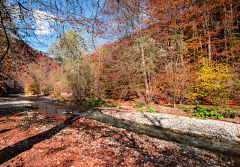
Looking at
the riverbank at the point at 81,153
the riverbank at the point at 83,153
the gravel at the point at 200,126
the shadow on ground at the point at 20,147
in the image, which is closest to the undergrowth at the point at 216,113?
the gravel at the point at 200,126

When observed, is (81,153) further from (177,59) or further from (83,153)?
(177,59)

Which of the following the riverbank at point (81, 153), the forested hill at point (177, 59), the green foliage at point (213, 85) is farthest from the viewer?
the forested hill at point (177, 59)

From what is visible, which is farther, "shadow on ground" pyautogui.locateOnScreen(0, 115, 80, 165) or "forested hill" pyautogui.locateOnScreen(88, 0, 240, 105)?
"forested hill" pyautogui.locateOnScreen(88, 0, 240, 105)

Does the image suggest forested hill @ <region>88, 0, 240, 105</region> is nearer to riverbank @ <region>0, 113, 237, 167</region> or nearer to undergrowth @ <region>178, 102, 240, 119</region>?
undergrowth @ <region>178, 102, 240, 119</region>

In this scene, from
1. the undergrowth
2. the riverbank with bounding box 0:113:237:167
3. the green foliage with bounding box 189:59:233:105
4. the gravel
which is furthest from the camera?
the green foliage with bounding box 189:59:233:105

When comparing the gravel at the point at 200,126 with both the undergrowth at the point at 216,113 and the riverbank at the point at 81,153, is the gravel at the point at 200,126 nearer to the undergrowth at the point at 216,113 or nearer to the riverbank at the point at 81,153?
the undergrowth at the point at 216,113

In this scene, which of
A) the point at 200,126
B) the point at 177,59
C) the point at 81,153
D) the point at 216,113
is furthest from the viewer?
the point at 177,59

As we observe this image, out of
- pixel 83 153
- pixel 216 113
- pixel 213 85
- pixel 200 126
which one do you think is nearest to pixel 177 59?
pixel 213 85

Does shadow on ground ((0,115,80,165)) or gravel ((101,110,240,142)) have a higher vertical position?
shadow on ground ((0,115,80,165))

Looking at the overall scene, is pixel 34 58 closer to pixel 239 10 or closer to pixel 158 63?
pixel 158 63

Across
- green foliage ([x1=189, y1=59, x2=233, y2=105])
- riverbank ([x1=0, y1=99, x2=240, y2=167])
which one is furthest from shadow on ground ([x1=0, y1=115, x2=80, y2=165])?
green foliage ([x1=189, y1=59, x2=233, y2=105])

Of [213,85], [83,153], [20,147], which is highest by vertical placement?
[213,85]

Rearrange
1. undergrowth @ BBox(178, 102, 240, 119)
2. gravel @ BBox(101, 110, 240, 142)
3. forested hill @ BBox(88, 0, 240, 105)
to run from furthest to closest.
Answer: forested hill @ BBox(88, 0, 240, 105), undergrowth @ BBox(178, 102, 240, 119), gravel @ BBox(101, 110, 240, 142)

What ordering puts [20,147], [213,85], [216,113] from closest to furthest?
[20,147]
[216,113]
[213,85]
